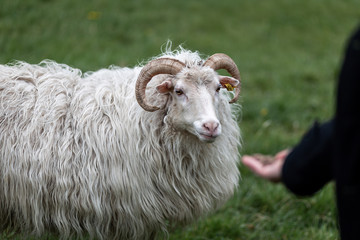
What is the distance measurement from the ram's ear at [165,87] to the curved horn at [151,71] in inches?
3.6

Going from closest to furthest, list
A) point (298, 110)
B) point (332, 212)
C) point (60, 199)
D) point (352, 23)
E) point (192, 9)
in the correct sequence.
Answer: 1. point (60, 199)
2. point (332, 212)
3. point (298, 110)
4. point (192, 9)
5. point (352, 23)

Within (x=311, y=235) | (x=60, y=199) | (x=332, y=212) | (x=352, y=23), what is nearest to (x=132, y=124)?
(x=60, y=199)

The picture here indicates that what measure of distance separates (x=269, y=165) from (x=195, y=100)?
1269 millimetres

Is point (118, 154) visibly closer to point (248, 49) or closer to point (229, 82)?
point (229, 82)

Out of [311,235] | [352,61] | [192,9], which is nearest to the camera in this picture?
[352,61]

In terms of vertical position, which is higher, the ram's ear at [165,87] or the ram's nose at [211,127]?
the ram's ear at [165,87]

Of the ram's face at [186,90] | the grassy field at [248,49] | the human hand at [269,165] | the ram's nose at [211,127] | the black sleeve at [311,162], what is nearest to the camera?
the black sleeve at [311,162]

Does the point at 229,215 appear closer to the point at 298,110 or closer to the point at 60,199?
the point at 60,199

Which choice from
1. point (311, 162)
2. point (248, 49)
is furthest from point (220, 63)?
point (248, 49)

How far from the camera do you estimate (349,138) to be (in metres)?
1.89

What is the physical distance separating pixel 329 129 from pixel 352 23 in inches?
439

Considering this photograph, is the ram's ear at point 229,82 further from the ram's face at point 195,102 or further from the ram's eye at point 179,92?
the ram's eye at point 179,92

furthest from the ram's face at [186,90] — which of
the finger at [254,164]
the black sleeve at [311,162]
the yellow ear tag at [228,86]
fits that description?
the black sleeve at [311,162]

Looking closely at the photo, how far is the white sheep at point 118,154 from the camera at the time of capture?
3.72 meters
